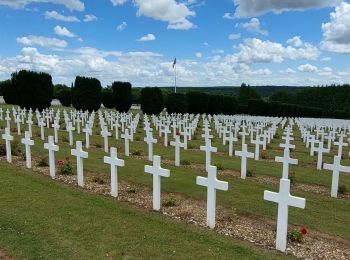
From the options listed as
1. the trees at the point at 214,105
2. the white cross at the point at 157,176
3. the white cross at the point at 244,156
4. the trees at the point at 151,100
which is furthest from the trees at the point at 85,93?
the white cross at the point at 157,176

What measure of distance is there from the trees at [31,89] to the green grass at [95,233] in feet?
67.0

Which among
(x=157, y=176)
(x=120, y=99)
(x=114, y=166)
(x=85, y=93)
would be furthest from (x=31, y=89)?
(x=157, y=176)

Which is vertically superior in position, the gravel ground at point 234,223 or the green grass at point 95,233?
the green grass at point 95,233

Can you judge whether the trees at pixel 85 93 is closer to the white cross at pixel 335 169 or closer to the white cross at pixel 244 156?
the white cross at pixel 244 156

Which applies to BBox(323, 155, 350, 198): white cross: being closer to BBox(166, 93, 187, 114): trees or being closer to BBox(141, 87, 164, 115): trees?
BBox(141, 87, 164, 115): trees

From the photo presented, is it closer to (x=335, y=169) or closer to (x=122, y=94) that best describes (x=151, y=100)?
(x=122, y=94)

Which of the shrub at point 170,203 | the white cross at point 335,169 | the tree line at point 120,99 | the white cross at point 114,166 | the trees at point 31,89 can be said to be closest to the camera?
the shrub at point 170,203

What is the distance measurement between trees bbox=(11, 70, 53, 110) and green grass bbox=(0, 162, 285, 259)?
20409 mm

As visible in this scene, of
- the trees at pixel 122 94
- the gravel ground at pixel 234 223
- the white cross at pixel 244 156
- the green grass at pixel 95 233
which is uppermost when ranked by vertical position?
the trees at pixel 122 94

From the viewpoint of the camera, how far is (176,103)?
112 feet

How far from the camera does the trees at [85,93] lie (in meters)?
29.0

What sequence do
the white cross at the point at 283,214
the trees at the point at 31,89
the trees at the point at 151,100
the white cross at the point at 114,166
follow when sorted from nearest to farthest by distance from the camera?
1. the white cross at the point at 283,214
2. the white cross at the point at 114,166
3. the trees at the point at 31,89
4. the trees at the point at 151,100

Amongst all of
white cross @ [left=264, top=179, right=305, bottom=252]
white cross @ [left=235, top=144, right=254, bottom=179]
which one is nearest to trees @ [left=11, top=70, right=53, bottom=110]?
white cross @ [left=235, top=144, right=254, bottom=179]

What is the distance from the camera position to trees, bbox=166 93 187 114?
3422 centimetres
